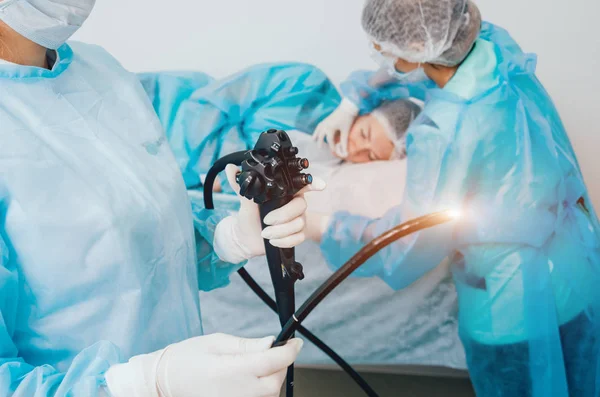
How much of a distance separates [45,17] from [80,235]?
0.28m

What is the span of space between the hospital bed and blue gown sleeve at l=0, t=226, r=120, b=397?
0.91 meters

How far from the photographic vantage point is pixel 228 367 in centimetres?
61

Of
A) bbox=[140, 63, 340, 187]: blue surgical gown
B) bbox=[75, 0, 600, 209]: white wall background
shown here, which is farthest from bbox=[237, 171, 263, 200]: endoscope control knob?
bbox=[75, 0, 600, 209]: white wall background

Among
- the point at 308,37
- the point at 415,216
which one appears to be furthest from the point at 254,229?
the point at 308,37

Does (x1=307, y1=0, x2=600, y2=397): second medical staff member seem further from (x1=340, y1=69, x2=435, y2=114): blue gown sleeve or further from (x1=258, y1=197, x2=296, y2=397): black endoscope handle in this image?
(x1=258, y1=197, x2=296, y2=397): black endoscope handle

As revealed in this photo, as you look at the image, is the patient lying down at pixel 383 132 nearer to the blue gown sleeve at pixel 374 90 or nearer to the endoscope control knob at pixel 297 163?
the blue gown sleeve at pixel 374 90

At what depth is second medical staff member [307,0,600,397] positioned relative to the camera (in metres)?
1.20

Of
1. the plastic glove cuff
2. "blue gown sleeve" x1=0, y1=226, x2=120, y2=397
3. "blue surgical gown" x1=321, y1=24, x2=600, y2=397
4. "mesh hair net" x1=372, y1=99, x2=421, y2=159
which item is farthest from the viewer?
"mesh hair net" x1=372, y1=99, x2=421, y2=159

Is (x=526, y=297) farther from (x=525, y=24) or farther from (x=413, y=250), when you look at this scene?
(x=525, y=24)

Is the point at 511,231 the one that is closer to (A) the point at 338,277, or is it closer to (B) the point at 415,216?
(B) the point at 415,216

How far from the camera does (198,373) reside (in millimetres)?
604

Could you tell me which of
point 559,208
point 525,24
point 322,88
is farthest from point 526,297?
point 525,24

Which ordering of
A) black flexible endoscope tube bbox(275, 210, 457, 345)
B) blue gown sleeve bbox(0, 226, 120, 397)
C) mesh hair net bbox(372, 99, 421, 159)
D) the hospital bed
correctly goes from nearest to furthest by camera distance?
blue gown sleeve bbox(0, 226, 120, 397) → black flexible endoscope tube bbox(275, 210, 457, 345) → the hospital bed → mesh hair net bbox(372, 99, 421, 159)

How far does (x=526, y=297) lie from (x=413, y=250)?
0.26 m
